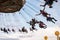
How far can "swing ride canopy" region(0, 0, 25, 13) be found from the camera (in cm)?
209

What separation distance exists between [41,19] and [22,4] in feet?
0.94

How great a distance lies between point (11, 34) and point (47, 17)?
469mm

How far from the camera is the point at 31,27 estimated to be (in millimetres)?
2078

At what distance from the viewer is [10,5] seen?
2.08m

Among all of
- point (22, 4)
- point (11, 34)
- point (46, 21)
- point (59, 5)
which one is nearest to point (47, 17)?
Result: point (46, 21)

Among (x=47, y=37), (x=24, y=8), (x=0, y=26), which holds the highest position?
(x=24, y=8)

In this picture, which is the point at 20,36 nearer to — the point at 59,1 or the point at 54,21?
the point at 54,21

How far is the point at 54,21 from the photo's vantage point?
209 centimetres

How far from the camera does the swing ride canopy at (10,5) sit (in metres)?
2.09

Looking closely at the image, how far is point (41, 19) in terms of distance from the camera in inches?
82.6

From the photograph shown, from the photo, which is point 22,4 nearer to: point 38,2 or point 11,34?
point 38,2

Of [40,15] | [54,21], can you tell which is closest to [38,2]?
[40,15]

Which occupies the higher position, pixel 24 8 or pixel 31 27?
pixel 24 8

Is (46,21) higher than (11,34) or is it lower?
higher
